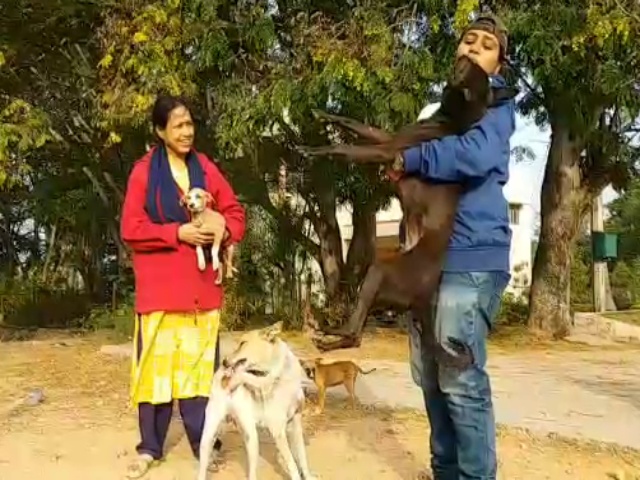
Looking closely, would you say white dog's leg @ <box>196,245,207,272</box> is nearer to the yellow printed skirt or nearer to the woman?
the woman

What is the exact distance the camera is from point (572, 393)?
755 centimetres

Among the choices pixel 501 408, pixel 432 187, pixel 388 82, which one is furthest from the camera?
pixel 388 82

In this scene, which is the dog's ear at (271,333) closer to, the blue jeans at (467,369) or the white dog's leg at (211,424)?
the white dog's leg at (211,424)

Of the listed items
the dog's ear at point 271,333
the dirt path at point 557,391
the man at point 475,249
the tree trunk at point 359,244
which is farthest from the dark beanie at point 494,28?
the tree trunk at point 359,244

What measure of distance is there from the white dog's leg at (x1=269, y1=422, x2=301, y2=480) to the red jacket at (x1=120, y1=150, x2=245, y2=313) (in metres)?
0.73

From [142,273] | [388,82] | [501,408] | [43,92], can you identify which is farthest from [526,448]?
[43,92]

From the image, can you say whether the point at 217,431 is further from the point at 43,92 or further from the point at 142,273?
the point at 43,92

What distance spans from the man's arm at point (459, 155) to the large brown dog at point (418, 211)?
4cm

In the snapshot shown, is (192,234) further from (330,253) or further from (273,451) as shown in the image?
(330,253)

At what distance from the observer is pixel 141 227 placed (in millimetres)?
4270

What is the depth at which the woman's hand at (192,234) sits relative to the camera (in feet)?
13.8

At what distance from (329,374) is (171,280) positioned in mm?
2066

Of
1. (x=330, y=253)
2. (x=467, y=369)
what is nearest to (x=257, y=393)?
(x=467, y=369)

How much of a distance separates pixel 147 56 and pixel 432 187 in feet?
22.4
